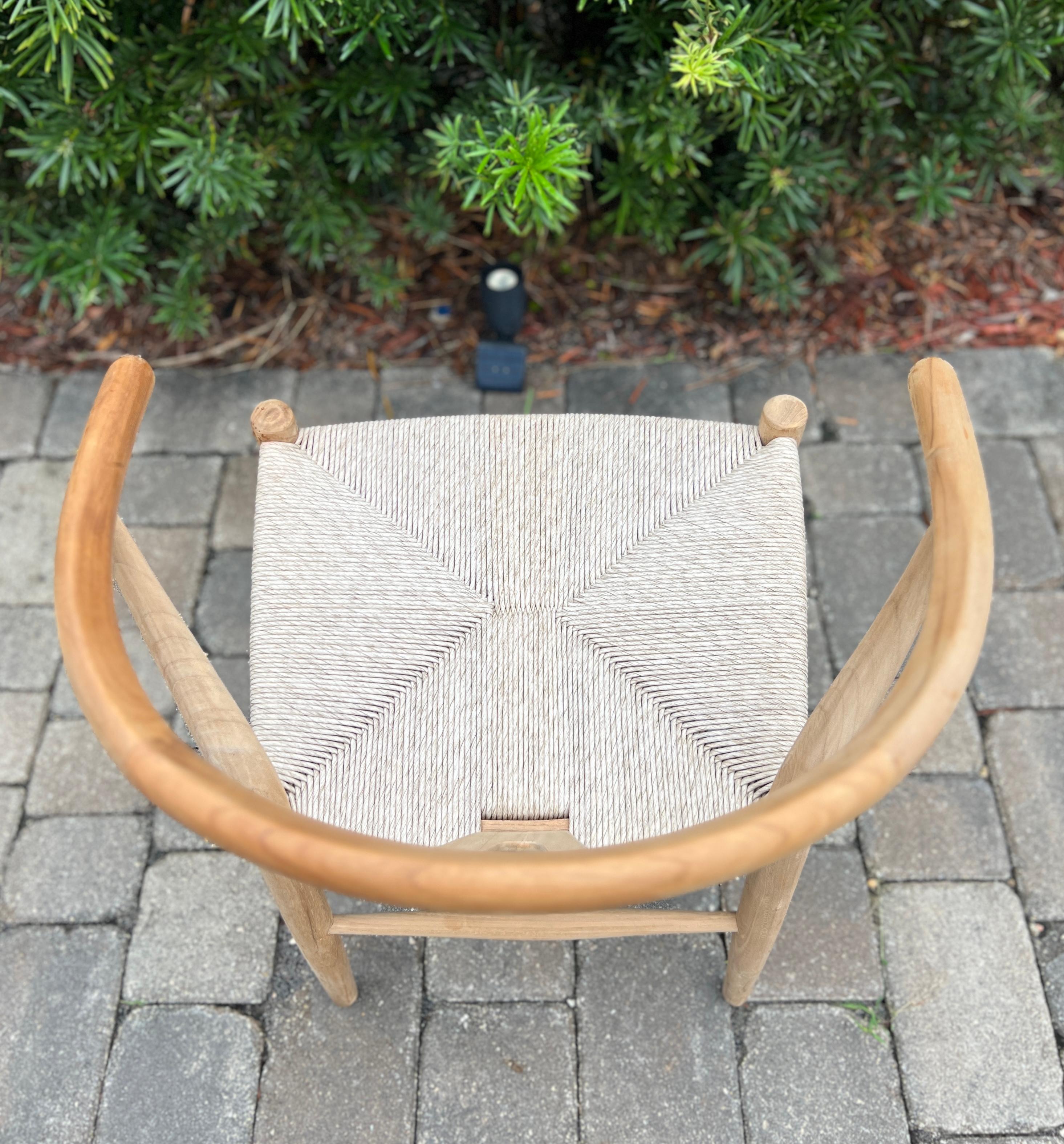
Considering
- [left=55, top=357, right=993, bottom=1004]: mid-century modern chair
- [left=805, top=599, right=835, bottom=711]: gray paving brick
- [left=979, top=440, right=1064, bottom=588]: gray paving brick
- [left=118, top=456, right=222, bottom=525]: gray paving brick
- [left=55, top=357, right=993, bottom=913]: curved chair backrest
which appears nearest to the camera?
[left=55, top=357, right=993, bottom=913]: curved chair backrest

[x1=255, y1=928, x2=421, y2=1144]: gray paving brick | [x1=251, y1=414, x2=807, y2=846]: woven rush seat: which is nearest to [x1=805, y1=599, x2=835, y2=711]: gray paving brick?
[x1=251, y1=414, x2=807, y2=846]: woven rush seat

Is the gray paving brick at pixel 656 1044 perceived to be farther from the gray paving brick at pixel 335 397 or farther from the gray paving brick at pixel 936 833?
the gray paving brick at pixel 335 397

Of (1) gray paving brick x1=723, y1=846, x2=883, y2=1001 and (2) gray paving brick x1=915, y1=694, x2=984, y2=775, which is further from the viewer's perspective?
(2) gray paving brick x1=915, y1=694, x2=984, y2=775

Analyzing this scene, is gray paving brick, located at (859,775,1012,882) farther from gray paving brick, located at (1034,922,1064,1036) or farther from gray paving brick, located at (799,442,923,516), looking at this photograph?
gray paving brick, located at (799,442,923,516)

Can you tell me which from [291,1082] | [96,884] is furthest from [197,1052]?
[96,884]

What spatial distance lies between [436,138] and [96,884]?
4.14 feet

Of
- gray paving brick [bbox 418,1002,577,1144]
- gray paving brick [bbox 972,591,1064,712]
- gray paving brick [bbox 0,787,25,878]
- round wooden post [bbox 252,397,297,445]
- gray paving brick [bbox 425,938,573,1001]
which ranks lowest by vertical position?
gray paving brick [bbox 418,1002,577,1144]

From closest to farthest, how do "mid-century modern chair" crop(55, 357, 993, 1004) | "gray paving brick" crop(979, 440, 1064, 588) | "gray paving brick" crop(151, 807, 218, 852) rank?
"mid-century modern chair" crop(55, 357, 993, 1004), "gray paving brick" crop(151, 807, 218, 852), "gray paving brick" crop(979, 440, 1064, 588)

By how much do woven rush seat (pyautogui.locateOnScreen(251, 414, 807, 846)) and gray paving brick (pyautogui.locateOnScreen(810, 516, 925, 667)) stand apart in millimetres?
→ 599

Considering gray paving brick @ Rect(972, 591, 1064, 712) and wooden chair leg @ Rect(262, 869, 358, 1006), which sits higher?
wooden chair leg @ Rect(262, 869, 358, 1006)

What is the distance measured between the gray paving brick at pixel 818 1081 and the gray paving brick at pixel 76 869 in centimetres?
96

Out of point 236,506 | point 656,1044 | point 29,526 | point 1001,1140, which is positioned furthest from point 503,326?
point 1001,1140

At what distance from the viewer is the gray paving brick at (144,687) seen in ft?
5.48

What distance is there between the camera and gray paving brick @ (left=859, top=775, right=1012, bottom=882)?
150 cm
